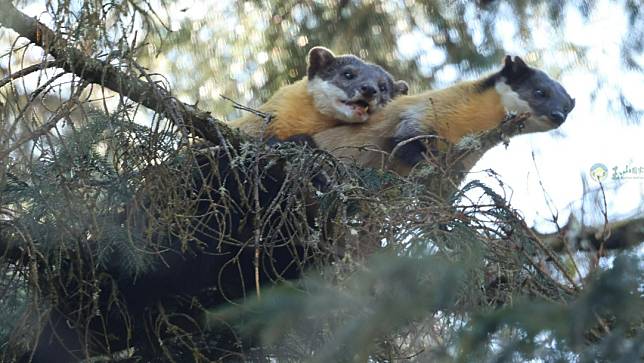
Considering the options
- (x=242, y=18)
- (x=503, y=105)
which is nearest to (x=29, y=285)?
(x=503, y=105)

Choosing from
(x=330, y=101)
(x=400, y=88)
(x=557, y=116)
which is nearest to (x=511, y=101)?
(x=557, y=116)

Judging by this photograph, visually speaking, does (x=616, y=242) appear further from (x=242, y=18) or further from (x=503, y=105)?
(x=242, y=18)

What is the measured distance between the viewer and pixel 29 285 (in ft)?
13.9

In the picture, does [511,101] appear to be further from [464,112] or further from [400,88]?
[400,88]

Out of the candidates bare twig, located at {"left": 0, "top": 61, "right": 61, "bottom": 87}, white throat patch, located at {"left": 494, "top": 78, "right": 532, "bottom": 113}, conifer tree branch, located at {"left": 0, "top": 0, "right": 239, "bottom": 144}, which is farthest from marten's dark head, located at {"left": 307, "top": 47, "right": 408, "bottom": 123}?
bare twig, located at {"left": 0, "top": 61, "right": 61, "bottom": 87}

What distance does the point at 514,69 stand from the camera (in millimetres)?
6242

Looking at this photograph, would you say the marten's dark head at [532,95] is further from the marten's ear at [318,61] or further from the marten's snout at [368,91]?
the marten's ear at [318,61]

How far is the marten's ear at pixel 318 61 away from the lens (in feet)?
20.8

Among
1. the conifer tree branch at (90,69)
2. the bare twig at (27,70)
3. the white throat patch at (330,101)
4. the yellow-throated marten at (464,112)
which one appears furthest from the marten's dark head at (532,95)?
the bare twig at (27,70)

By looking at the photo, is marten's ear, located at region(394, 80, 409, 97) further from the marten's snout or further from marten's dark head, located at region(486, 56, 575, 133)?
marten's dark head, located at region(486, 56, 575, 133)

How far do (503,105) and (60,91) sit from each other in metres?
3.05

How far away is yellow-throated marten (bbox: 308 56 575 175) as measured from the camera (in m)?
5.85

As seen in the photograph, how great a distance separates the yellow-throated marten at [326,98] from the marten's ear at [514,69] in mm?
648

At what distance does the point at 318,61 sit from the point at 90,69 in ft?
8.37
